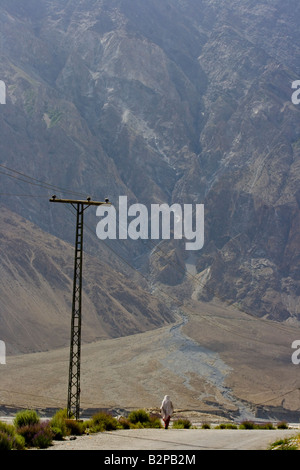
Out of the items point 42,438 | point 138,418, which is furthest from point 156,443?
point 138,418

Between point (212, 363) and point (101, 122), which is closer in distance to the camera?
point (212, 363)

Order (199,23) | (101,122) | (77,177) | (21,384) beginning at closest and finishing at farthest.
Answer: (21,384) < (77,177) < (101,122) < (199,23)

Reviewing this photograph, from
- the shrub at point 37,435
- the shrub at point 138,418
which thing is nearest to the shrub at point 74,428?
the shrub at point 37,435

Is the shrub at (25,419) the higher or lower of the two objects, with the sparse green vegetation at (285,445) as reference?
higher

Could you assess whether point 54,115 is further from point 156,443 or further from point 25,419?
point 156,443

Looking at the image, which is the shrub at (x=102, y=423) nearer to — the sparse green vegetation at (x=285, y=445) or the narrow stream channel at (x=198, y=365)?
the sparse green vegetation at (x=285, y=445)

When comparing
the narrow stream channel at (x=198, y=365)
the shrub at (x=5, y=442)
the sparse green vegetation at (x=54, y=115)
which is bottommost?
the narrow stream channel at (x=198, y=365)

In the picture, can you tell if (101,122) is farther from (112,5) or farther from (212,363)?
(212,363)

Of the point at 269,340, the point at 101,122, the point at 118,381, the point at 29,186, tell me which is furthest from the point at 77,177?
the point at 118,381
